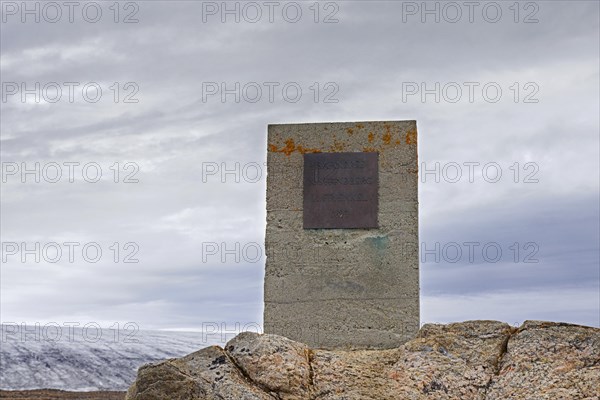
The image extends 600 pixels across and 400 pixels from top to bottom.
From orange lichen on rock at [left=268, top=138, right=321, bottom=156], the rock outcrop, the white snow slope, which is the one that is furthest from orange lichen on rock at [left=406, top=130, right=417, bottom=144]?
the white snow slope

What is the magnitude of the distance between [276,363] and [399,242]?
244 inches

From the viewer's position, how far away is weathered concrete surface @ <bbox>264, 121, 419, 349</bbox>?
34.7 ft

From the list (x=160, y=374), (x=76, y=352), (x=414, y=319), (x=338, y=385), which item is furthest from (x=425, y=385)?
(x=76, y=352)

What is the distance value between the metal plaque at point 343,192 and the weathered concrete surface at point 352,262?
0.28ft

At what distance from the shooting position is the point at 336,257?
1066 centimetres

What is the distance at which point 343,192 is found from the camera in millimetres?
10695

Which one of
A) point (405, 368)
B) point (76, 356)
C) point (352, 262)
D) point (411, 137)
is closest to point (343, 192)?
point (352, 262)

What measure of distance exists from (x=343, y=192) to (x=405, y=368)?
6.09 meters

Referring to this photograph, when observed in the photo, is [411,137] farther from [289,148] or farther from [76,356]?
[76,356]

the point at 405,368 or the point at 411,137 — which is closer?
the point at 405,368

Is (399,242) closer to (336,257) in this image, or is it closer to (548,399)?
(336,257)

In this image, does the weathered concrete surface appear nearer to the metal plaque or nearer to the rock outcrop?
the metal plaque

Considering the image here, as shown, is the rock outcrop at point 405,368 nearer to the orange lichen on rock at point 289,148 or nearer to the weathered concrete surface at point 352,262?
the weathered concrete surface at point 352,262

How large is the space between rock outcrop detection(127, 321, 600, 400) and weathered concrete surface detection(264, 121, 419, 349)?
5.79 metres
